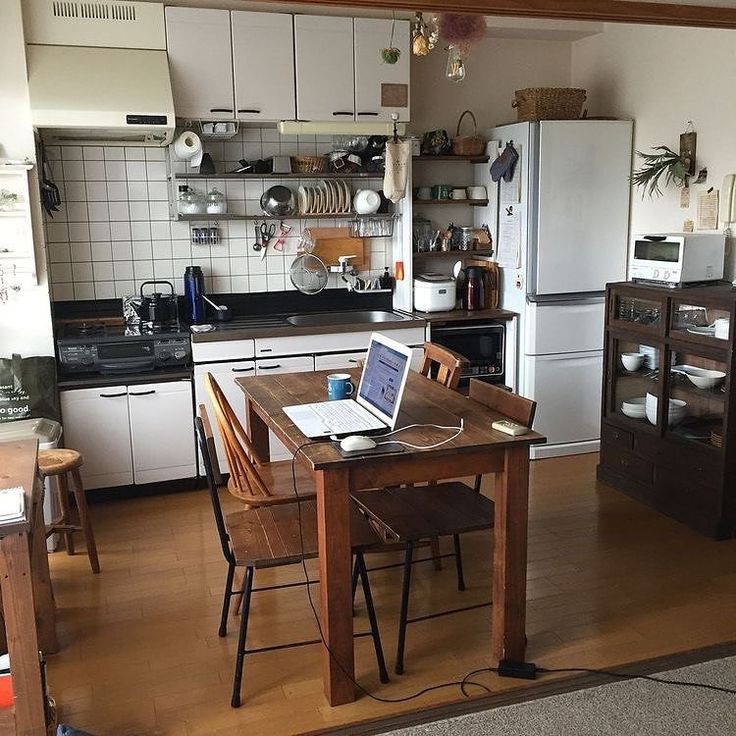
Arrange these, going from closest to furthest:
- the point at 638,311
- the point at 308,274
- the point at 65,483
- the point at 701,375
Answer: the point at 65,483 → the point at 701,375 → the point at 638,311 → the point at 308,274

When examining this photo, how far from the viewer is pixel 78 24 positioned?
3992mm

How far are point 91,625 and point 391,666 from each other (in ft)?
3.82

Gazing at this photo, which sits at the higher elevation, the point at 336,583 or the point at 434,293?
the point at 434,293

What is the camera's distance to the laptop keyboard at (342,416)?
8.64ft

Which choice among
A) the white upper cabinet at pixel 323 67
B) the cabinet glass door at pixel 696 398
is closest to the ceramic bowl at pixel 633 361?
the cabinet glass door at pixel 696 398

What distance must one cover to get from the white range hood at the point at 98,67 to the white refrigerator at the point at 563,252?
2.00m

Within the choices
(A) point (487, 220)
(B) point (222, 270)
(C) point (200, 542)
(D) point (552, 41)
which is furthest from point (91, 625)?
(D) point (552, 41)

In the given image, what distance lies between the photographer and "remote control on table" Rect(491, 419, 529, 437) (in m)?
2.54

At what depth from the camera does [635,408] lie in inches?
168

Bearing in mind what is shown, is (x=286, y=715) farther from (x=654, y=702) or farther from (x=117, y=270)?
(x=117, y=270)

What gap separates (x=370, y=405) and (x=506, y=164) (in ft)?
8.02

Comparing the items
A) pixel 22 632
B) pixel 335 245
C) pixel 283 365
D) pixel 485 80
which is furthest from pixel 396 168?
pixel 22 632

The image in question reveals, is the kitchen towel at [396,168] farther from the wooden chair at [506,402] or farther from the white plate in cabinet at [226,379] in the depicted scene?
the wooden chair at [506,402]

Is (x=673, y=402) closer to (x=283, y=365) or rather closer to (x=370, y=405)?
(x=370, y=405)
